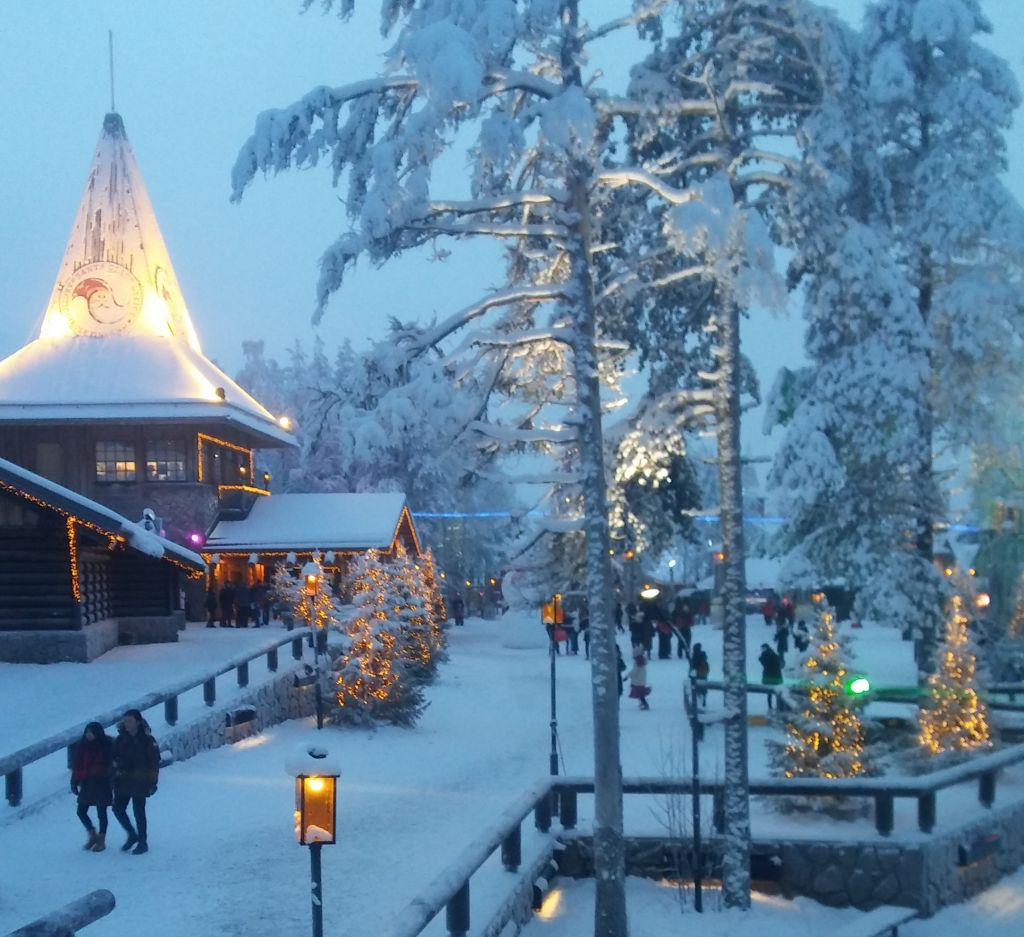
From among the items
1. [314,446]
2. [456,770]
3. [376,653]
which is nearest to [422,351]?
[314,446]

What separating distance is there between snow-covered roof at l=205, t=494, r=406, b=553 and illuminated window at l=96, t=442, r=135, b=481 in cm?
338

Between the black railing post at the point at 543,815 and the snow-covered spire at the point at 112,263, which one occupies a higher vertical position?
the snow-covered spire at the point at 112,263

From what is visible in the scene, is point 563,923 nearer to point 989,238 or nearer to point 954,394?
point 954,394

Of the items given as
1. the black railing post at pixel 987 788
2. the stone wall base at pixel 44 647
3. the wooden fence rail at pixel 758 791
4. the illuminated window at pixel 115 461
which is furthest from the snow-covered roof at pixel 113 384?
the black railing post at pixel 987 788

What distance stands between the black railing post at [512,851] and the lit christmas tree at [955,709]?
337 inches

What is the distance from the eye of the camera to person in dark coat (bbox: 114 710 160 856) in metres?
11.6

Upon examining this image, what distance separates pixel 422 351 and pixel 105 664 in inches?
575

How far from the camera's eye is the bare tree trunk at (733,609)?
40.1ft

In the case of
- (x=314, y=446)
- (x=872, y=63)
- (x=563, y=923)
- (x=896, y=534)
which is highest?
(x=872, y=63)

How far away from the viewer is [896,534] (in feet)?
73.2

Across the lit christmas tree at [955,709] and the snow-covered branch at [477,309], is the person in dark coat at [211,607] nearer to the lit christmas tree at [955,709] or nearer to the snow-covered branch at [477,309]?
the lit christmas tree at [955,709]

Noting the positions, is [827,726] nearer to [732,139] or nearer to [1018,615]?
[732,139]

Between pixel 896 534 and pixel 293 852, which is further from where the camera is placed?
pixel 896 534

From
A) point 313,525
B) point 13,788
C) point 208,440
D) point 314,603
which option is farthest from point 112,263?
point 13,788
